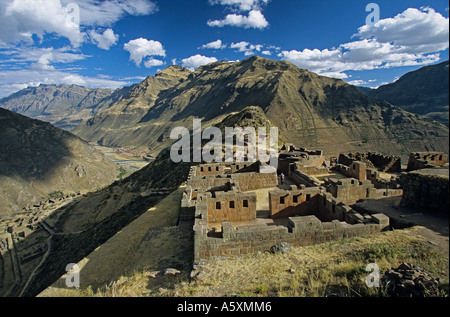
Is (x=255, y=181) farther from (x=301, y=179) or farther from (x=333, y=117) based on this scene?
(x=333, y=117)

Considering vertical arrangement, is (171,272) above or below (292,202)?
below

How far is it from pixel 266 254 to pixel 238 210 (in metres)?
3.97

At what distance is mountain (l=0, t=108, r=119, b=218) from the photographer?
8125cm

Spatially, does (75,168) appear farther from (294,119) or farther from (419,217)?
(419,217)

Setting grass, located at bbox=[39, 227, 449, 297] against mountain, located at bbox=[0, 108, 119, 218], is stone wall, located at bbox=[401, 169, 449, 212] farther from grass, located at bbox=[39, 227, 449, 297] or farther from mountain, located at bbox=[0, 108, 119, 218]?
mountain, located at bbox=[0, 108, 119, 218]

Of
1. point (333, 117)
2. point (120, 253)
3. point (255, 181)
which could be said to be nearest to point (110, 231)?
point (120, 253)

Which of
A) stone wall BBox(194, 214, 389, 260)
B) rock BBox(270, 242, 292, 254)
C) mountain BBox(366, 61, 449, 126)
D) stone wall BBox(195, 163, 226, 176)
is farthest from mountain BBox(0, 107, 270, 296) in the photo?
mountain BBox(366, 61, 449, 126)

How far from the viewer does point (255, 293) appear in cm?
661

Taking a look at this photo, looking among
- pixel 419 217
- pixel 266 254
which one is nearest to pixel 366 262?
pixel 266 254

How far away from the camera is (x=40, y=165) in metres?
93.9

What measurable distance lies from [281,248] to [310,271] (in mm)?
1616

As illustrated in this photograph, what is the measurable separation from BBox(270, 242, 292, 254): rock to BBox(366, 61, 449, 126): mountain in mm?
139489

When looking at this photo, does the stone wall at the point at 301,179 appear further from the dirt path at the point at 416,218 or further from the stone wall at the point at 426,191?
the stone wall at the point at 426,191
